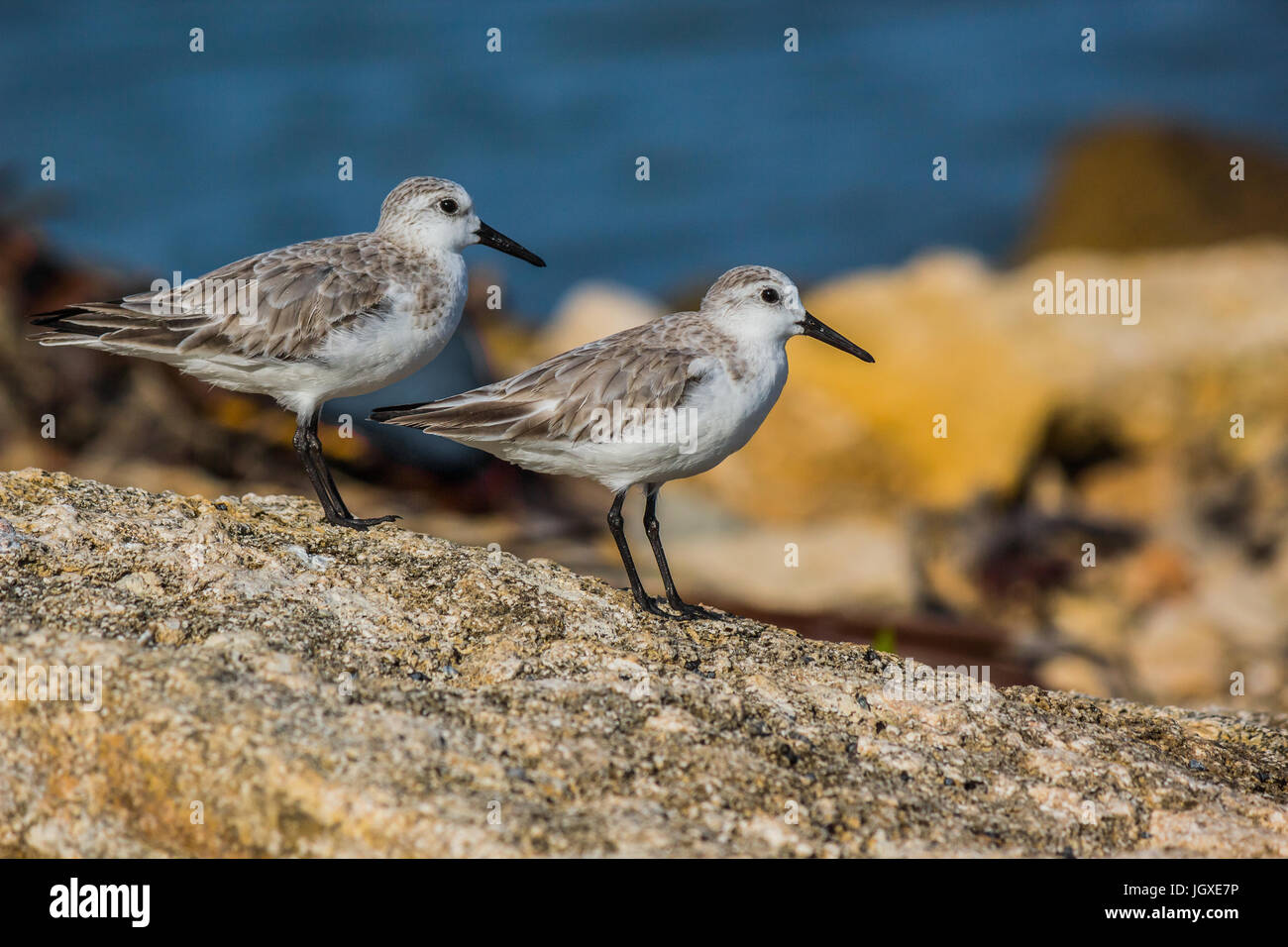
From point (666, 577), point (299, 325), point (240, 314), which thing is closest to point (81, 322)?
point (240, 314)

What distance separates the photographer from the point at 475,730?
4.44 m

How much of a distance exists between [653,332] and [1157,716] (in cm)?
300

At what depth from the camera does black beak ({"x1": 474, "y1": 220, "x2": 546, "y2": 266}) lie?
24.2 ft

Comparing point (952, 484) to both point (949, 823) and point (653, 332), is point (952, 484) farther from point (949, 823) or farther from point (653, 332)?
point (949, 823)

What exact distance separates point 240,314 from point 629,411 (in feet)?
6.90

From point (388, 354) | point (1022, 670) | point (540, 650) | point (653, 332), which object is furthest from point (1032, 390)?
point (540, 650)

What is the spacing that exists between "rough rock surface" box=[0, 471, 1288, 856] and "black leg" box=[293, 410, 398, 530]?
18.6 inches

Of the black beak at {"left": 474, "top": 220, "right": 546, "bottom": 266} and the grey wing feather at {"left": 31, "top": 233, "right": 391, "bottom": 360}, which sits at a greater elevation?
the black beak at {"left": 474, "top": 220, "right": 546, "bottom": 266}

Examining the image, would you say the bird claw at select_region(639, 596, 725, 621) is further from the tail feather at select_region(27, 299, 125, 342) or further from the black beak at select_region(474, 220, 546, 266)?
the tail feather at select_region(27, 299, 125, 342)

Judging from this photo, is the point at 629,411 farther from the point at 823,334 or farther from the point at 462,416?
the point at 823,334

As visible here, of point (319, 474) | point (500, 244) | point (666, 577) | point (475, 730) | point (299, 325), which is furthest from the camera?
point (500, 244)

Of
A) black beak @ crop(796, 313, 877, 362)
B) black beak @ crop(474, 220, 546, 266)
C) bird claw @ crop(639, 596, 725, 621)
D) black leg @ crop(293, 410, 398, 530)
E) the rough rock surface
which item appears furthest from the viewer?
black beak @ crop(474, 220, 546, 266)

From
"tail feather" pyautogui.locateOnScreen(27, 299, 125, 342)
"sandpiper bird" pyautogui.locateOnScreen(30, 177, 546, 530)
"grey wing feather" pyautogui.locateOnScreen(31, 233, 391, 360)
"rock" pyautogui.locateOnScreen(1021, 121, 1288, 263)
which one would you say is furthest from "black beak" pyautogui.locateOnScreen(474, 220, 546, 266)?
"rock" pyautogui.locateOnScreen(1021, 121, 1288, 263)

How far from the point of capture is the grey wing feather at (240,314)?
6.52 m
